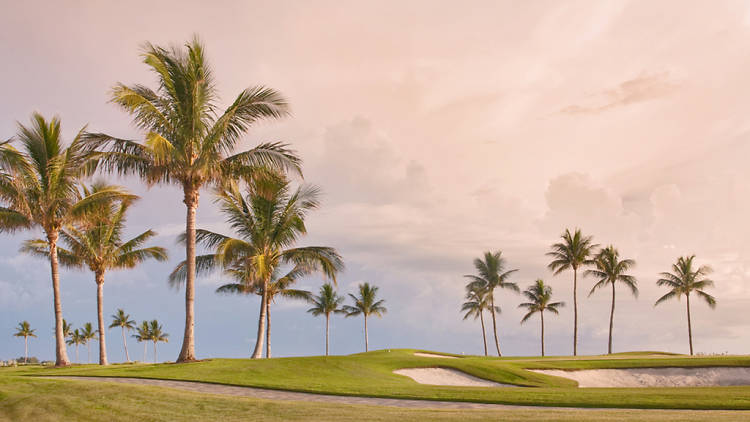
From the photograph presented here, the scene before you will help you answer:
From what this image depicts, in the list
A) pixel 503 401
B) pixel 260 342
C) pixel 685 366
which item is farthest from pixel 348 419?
pixel 685 366

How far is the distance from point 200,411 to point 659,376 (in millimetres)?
28481

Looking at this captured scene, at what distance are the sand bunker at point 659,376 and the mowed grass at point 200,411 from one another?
19.3 metres

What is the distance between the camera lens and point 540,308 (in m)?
72.2

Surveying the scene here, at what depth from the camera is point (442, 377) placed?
29.8 meters

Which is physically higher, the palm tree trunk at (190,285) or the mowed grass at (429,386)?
the palm tree trunk at (190,285)

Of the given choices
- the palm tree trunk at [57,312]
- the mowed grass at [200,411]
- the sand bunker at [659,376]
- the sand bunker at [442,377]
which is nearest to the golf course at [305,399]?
the mowed grass at [200,411]

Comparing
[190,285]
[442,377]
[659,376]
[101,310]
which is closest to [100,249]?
[101,310]

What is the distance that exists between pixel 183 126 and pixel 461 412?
20.0 meters

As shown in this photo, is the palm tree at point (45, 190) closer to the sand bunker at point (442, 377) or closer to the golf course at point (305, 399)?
the golf course at point (305, 399)

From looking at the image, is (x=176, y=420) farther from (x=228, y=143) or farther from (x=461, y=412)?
(x=228, y=143)

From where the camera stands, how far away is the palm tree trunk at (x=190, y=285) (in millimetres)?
27094

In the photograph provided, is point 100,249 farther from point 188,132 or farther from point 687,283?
point 687,283

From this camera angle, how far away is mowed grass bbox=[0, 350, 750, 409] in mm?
17328

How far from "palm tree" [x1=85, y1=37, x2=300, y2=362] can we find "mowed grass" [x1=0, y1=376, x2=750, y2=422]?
30.9 feet
